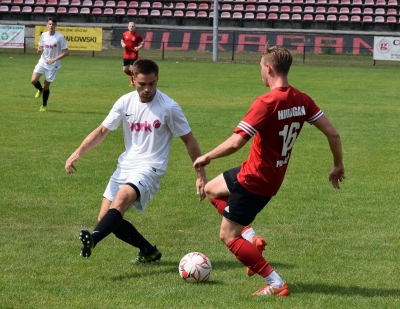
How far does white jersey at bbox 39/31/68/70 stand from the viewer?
1803 centimetres

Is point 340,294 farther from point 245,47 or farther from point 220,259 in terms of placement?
point 245,47

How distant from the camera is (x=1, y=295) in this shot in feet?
17.9

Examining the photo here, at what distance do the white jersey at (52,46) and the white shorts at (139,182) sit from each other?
39.6 ft

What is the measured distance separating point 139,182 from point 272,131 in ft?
4.46

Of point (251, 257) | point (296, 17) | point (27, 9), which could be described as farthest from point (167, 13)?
point (251, 257)

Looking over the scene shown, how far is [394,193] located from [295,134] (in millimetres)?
4575

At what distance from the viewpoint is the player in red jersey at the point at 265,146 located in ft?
17.1

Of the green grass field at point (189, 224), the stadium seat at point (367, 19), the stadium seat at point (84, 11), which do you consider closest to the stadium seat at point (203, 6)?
the stadium seat at point (84, 11)

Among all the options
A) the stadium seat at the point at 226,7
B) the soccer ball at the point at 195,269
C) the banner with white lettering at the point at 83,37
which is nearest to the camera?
the soccer ball at the point at 195,269

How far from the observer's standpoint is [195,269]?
5.85 m

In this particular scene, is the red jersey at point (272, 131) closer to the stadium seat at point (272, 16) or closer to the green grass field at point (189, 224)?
the green grass field at point (189, 224)

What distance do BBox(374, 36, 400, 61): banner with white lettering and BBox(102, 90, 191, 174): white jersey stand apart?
31079 mm

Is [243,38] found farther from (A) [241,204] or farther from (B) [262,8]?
(A) [241,204]

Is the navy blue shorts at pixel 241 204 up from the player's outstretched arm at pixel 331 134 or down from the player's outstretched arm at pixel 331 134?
down
